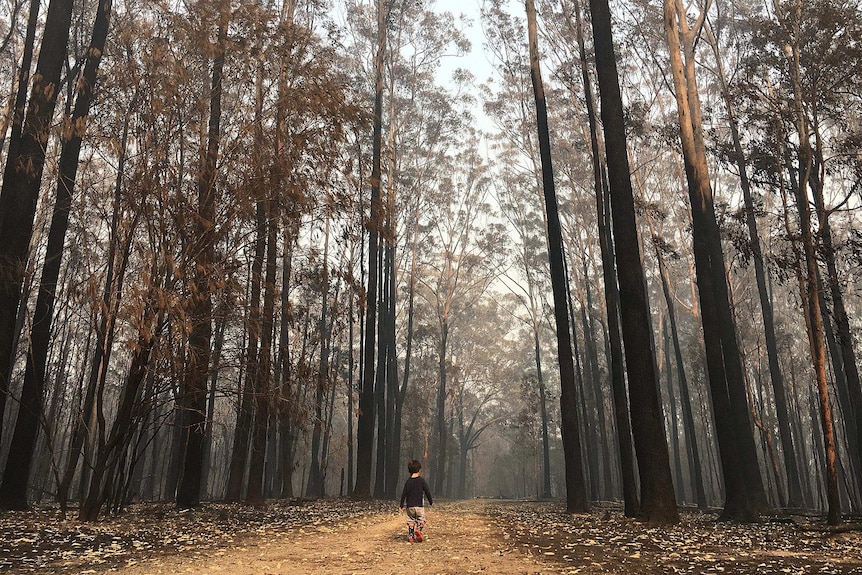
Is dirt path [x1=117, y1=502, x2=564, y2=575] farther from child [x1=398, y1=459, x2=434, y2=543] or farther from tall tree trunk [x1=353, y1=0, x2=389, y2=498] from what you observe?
tall tree trunk [x1=353, y1=0, x2=389, y2=498]

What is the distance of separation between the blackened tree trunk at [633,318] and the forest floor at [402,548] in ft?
1.91

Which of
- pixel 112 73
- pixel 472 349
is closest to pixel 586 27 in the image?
pixel 112 73

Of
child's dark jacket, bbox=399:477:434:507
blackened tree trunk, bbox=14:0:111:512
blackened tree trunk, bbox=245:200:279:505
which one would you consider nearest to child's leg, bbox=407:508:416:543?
child's dark jacket, bbox=399:477:434:507

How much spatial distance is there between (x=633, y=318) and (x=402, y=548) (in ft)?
15.8

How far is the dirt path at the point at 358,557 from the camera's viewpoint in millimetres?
4762

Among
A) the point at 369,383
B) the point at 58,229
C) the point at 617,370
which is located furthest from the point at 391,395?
the point at 58,229

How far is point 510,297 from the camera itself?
35.7 metres

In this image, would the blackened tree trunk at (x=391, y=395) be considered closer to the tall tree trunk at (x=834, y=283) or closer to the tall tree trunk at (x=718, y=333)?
the tall tree trunk at (x=718, y=333)

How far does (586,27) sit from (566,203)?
375 inches

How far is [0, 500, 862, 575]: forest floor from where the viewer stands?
189 inches

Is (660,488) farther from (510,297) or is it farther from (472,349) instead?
(472,349)

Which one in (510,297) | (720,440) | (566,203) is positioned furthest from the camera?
(510,297)

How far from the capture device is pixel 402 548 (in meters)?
6.37

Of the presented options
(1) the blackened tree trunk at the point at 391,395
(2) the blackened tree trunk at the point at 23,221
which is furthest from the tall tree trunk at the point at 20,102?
(1) the blackened tree trunk at the point at 391,395
